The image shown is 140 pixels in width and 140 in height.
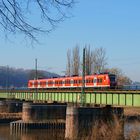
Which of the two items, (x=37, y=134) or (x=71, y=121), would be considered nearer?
(x=71, y=121)

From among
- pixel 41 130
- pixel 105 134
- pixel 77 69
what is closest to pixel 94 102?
pixel 41 130

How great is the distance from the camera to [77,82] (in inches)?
2702

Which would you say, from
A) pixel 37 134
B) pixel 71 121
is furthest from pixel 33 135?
pixel 71 121

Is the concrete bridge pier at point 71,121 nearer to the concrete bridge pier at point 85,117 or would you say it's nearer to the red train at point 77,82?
the concrete bridge pier at point 85,117

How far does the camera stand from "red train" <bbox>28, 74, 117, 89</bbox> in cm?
6334

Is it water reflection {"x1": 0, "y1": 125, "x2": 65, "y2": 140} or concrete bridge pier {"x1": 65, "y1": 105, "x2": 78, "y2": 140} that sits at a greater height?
concrete bridge pier {"x1": 65, "y1": 105, "x2": 78, "y2": 140}

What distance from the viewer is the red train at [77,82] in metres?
63.3

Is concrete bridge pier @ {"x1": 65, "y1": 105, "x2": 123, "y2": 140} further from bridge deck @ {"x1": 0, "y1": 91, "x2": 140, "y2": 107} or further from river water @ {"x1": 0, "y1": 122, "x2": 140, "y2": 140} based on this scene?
river water @ {"x1": 0, "y1": 122, "x2": 140, "y2": 140}

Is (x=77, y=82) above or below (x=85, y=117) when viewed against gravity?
above

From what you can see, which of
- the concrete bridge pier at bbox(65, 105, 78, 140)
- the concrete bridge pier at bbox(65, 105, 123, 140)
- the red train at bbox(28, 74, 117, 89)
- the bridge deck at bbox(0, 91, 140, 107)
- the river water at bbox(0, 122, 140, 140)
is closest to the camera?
the bridge deck at bbox(0, 91, 140, 107)

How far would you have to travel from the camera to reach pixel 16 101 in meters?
97.7

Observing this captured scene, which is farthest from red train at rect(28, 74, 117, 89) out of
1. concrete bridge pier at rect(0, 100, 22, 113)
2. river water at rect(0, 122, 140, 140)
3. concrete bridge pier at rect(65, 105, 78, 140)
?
concrete bridge pier at rect(0, 100, 22, 113)

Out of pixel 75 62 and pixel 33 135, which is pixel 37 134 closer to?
pixel 33 135

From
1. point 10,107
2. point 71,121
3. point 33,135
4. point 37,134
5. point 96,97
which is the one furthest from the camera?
point 10,107
